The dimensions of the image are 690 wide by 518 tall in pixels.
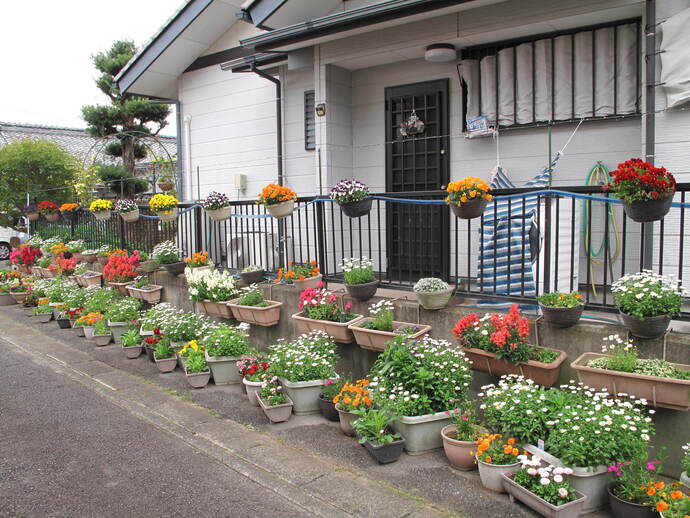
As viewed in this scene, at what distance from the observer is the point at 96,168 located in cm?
1534

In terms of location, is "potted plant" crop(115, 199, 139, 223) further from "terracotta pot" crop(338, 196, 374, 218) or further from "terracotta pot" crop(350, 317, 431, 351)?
"terracotta pot" crop(350, 317, 431, 351)

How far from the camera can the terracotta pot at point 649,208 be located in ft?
12.8

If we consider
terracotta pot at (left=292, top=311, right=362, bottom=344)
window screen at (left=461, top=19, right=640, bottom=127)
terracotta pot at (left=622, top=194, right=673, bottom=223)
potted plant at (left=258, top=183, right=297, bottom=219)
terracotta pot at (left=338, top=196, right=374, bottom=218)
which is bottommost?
terracotta pot at (left=292, top=311, right=362, bottom=344)

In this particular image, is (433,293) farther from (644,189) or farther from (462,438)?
(644,189)

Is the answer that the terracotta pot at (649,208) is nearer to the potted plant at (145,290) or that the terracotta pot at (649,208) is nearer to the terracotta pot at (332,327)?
the terracotta pot at (332,327)

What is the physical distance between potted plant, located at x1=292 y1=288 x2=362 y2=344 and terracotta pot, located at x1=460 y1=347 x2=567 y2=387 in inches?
54.1

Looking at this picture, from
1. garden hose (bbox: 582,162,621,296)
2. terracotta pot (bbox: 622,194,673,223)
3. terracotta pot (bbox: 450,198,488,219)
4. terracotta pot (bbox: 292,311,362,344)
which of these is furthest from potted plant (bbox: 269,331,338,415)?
garden hose (bbox: 582,162,621,296)

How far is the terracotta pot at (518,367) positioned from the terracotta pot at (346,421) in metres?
1.08

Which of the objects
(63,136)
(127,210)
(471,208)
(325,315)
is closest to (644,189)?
(471,208)

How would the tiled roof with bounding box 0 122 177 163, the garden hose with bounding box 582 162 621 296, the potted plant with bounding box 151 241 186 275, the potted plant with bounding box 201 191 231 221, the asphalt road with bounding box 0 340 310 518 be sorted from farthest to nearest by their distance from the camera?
1. the tiled roof with bounding box 0 122 177 163
2. the potted plant with bounding box 151 241 186 275
3. the potted plant with bounding box 201 191 231 221
4. the garden hose with bounding box 582 162 621 296
5. the asphalt road with bounding box 0 340 310 518

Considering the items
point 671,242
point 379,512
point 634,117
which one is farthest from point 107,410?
point 634,117

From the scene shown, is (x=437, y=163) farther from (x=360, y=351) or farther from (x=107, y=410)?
(x=107, y=410)

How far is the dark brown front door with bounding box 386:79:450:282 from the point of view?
745 centimetres

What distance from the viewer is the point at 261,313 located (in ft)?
21.5
